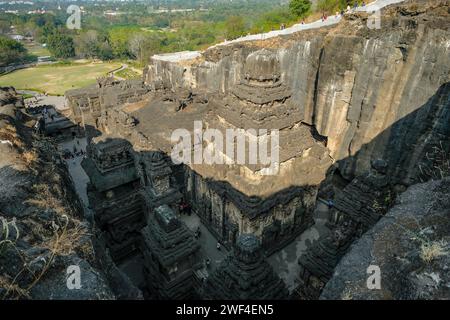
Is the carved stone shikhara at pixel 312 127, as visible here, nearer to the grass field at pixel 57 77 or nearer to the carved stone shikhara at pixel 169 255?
the carved stone shikhara at pixel 169 255

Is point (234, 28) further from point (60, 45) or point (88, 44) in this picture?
point (60, 45)

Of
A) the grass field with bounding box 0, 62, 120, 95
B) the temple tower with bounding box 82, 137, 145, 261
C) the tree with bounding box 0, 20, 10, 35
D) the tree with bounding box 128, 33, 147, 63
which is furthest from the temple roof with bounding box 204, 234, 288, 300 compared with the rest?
the tree with bounding box 0, 20, 10, 35

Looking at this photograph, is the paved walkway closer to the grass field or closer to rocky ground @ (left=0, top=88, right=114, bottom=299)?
rocky ground @ (left=0, top=88, right=114, bottom=299)

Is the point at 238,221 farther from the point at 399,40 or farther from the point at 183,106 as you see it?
the point at 399,40

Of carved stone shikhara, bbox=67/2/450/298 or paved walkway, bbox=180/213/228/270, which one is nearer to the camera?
carved stone shikhara, bbox=67/2/450/298

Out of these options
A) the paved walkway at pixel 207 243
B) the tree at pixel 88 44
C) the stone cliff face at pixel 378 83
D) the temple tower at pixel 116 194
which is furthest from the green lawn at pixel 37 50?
the paved walkway at pixel 207 243

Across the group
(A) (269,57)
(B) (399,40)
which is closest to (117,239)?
(A) (269,57)
